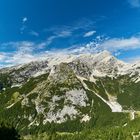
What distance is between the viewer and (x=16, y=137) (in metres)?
148

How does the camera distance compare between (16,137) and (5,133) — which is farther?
(16,137)

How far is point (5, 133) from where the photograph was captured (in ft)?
452

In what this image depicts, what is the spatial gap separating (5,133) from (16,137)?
35.2 feet
